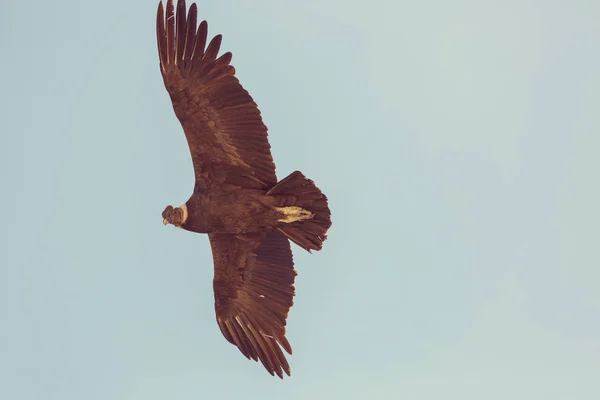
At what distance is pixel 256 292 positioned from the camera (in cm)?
1625

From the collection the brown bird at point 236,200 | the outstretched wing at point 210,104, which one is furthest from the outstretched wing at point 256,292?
the outstretched wing at point 210,104

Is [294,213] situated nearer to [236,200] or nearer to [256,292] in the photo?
[236,200]

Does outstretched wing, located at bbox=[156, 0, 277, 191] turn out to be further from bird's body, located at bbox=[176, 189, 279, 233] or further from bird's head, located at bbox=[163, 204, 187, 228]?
bird's head, located at bbox=[163, 204, 187, 228]

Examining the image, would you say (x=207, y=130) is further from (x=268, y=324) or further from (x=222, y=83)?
(x=268, y=324)

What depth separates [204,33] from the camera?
560 inches

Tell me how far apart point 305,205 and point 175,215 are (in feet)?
7.00

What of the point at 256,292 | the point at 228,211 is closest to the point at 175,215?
the point at 228,211

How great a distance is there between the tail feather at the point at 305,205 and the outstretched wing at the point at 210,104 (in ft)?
1.44

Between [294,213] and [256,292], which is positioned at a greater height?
[294,213]

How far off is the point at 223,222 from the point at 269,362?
251cm

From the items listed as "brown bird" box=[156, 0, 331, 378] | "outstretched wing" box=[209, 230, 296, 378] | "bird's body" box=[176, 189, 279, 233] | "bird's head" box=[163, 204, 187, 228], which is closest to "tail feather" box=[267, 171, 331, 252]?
"brown bird" box=[156, 0, 331, 378]

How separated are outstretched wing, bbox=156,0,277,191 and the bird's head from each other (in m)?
0.85

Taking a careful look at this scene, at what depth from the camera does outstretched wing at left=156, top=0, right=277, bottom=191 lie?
561 inches

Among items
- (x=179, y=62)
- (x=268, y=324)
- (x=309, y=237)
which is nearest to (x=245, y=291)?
(x=268, y=324)
